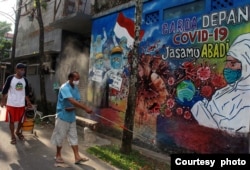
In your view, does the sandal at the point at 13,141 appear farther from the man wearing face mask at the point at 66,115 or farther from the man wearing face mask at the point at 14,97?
the man wearing face mask at the point at 66,115

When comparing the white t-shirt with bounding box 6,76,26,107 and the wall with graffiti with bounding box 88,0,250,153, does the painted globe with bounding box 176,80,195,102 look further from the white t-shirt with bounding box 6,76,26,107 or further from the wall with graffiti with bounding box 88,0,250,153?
the white t-shirt with bounding box 6,76,26,107

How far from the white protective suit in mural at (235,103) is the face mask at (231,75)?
2.6 inches

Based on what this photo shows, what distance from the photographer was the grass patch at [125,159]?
21.7ft

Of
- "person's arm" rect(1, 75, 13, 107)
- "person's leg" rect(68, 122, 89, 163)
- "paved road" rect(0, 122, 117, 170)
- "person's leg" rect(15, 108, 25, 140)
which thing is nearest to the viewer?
"paved road" rect(0, 122, 117, 170)

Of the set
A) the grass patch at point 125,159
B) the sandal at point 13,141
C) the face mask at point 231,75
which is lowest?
the grass patch at point 125,159

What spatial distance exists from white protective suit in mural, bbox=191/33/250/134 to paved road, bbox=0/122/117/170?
237cm

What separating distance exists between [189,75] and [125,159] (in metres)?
2.35

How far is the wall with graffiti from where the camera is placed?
669 centimetres

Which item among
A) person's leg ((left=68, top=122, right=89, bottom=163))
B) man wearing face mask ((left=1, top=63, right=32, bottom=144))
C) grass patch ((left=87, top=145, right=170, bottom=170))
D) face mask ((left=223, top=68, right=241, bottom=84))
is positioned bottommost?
grass patch ((left=87, top=145, right=170, bottom=170))

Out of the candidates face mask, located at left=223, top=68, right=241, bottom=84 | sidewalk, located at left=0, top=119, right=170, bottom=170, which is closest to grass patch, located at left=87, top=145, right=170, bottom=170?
sidewalk, located at left=0, top=119, right=170, bottom=170

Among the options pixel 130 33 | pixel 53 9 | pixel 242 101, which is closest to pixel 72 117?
pixel 242 101

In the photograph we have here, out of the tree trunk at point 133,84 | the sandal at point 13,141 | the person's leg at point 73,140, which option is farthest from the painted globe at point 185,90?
the sandal at point 13,141

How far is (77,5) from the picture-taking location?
→ 510 inches

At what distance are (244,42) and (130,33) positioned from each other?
3.81 metres
